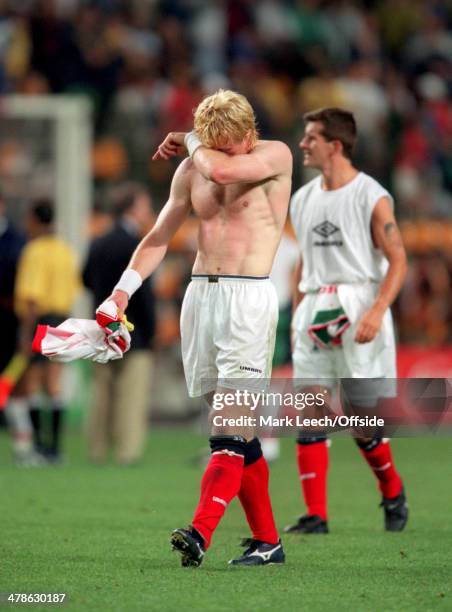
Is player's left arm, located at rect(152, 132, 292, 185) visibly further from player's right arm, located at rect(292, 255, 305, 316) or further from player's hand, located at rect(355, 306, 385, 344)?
player's right arm, located at rect(292, 255, 305, 316)

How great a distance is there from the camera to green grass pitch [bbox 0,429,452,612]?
5.75m

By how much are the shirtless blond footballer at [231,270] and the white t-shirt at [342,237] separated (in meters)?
1.43

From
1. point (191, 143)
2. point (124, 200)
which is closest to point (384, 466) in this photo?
point (191, 143)

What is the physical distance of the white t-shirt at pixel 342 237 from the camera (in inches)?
321

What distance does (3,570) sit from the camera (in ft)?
20.8

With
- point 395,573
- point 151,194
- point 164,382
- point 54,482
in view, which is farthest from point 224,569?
point 151,194

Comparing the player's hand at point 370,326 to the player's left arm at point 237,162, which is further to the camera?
the player's hand at point 370,326

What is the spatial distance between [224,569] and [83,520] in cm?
220

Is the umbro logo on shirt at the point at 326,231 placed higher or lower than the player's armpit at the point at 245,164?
lower

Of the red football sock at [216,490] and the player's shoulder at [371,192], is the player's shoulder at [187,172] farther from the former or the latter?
the player's shoulder at [371,192]

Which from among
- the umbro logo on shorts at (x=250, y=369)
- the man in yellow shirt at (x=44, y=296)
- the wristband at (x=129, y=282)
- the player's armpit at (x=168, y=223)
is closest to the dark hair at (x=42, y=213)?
the man in yellow shirt at (x=44, y=296)

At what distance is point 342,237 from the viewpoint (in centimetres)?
818

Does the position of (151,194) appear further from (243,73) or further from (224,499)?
(224,499)

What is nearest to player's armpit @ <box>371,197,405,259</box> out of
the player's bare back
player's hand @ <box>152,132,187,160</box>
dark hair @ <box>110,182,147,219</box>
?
the player's bare back
